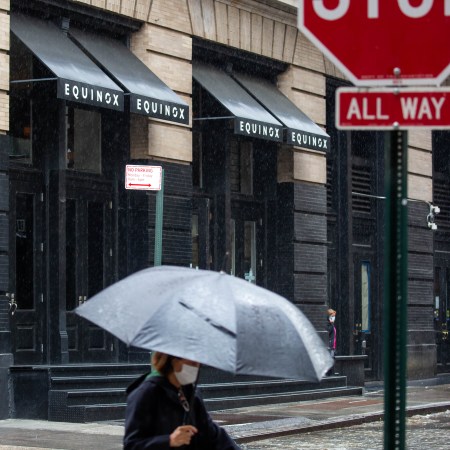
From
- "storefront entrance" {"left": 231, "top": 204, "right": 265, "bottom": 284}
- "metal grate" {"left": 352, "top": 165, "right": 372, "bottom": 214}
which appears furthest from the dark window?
"metal grate" {"left": 352, "top": 165, "right": 372, "bottom": 214}

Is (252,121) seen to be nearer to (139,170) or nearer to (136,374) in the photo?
(136,374)

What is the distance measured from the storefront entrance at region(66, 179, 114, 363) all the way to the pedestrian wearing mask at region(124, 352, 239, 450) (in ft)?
43.7

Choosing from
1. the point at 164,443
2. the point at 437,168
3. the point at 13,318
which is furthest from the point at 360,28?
the point at 437,168

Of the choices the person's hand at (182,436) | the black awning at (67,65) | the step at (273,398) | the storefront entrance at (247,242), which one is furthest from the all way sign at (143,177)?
the person's hand at (182,436)

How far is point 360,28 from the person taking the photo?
14.1 feet

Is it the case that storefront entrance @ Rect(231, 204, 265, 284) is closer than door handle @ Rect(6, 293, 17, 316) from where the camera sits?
No

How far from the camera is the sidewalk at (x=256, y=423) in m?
14.2

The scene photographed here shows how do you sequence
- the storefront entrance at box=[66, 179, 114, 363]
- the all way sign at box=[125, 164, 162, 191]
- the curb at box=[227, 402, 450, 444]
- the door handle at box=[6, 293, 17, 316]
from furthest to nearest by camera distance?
the storefront entrance at box=[66, 179, 114, 363] → the door handle at box=[6, 293, 17, 316] → the curb at box=[227, 402, 450, 444] → the all way sign at box=[125, 164, 162, 191]

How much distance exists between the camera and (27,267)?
18094mm

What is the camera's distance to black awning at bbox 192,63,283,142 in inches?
805

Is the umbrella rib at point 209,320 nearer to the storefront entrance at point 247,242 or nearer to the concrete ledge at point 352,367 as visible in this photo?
the storefront entrance at point 247,242

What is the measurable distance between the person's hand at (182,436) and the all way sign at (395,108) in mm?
1647

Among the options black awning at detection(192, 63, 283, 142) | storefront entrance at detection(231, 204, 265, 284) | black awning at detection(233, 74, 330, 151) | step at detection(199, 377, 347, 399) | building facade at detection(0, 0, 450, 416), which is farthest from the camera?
storefront entrance at detection(231, 204, 265, 284)

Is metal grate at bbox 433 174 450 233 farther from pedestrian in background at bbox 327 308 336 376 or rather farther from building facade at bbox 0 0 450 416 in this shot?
pedestrian in background at bbox 327 308 336 376
